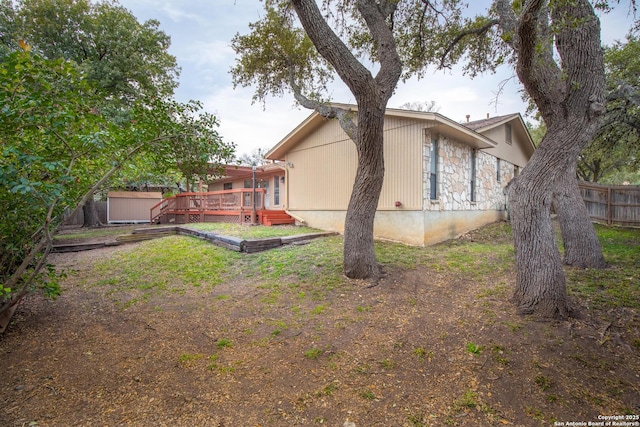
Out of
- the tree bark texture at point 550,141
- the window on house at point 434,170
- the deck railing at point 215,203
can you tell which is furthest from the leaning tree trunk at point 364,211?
the deck railing at point 215,203

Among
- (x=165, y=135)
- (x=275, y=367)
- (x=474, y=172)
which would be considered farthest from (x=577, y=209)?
(x=165, y=135)

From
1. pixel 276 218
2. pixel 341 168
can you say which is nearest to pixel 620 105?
pixel 341 168

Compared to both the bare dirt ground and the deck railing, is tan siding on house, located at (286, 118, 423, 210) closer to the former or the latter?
the deck railing

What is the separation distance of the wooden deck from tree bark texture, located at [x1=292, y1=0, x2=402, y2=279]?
672 centimetres

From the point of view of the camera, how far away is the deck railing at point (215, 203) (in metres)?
12.1

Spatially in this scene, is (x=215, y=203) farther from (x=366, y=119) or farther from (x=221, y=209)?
(x=366, y=119)

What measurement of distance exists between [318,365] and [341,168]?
7.79 meters

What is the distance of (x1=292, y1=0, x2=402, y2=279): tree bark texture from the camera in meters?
4.47

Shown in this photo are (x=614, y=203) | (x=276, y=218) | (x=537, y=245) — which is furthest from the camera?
(x=276, y=218)

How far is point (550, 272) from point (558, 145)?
61.5 inches

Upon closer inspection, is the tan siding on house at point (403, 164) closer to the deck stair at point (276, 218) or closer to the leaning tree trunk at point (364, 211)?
the leaning tree trunk at point (364, 211)

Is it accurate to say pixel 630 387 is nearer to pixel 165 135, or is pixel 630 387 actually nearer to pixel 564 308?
pixel 564 308

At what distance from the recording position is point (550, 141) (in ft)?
12.3

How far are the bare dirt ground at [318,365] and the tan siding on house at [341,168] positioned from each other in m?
4.66
